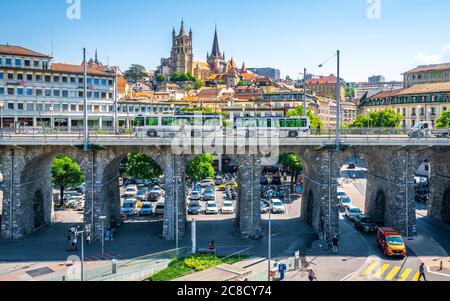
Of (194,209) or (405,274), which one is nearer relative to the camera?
(405,274)

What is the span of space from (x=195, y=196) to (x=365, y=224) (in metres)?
25.9

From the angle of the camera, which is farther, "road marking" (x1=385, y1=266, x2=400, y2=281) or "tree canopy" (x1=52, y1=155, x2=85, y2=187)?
"tree canopy" (x1=52, y1=155, x2=85, y2=187)

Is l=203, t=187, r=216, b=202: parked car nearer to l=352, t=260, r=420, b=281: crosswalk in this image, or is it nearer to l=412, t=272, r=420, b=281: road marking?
l=352, t=260, r=420, b=281: crosswalk

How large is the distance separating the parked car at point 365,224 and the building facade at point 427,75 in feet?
301

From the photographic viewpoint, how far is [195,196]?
6100 cm

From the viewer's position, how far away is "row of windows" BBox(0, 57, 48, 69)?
241 feet

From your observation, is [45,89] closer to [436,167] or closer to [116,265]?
[116,265]

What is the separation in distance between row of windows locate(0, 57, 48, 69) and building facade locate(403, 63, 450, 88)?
97.2 meters

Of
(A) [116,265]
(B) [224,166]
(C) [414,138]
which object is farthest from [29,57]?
(C) [414,138]

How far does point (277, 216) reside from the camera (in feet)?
165

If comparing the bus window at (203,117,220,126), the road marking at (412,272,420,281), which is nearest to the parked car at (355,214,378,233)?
the road marking at (412,272,420,281)

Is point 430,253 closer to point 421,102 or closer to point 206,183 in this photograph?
point 206,183

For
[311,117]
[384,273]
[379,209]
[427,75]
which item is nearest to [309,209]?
[379,209]
